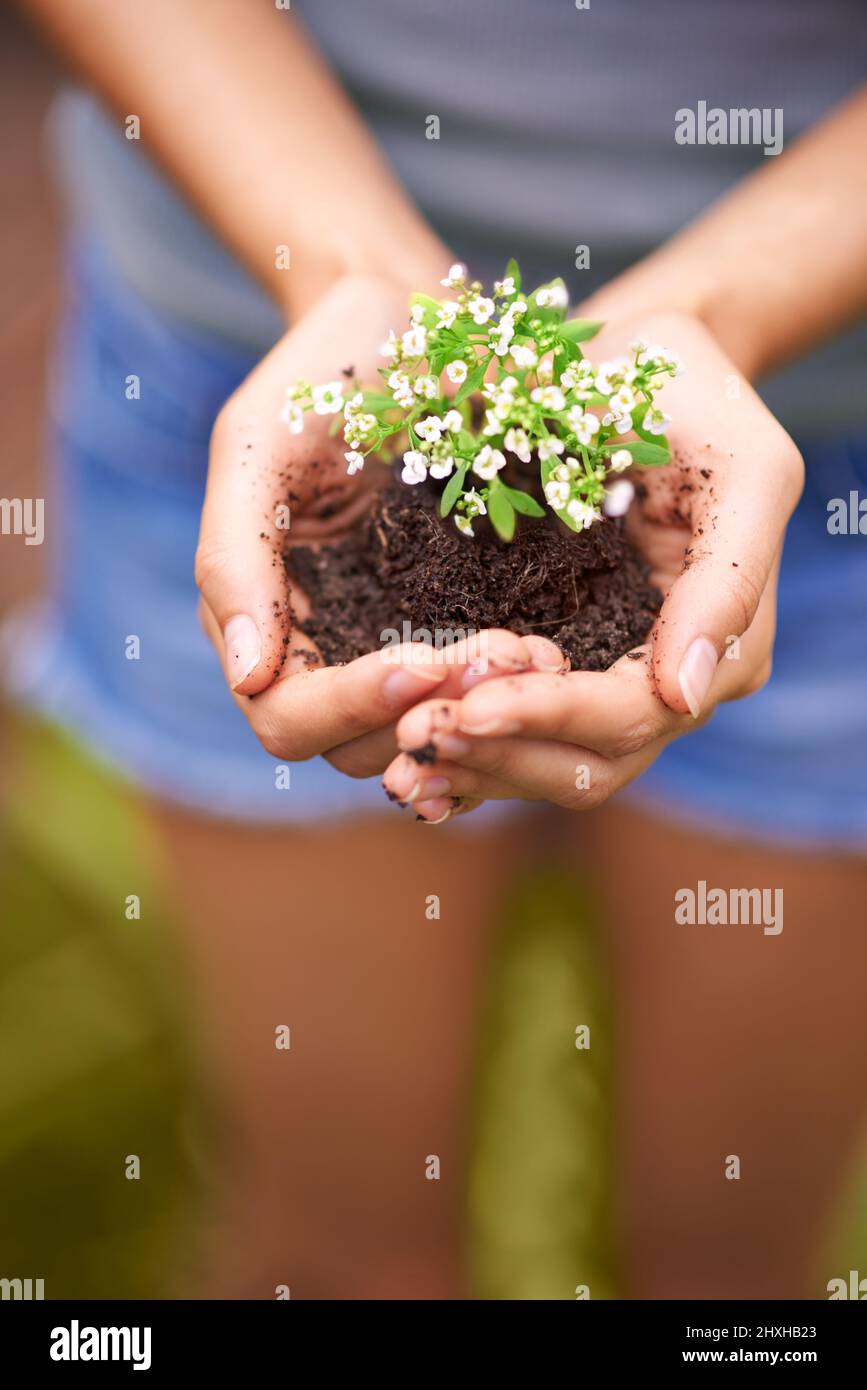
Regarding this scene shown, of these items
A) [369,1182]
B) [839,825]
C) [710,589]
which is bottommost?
[369,1182]

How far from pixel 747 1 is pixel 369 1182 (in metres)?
2.64

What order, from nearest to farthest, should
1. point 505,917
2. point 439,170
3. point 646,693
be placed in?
point 646,693, point 439,170, point 505,917

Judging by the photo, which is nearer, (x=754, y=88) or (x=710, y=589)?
(x=710, y=589)

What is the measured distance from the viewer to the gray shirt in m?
2.09

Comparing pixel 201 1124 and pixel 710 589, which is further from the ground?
pixel 710 589

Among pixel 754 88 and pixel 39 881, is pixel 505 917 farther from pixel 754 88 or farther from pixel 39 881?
pixel 754 88

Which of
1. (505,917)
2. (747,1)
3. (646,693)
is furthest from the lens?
(505,917)

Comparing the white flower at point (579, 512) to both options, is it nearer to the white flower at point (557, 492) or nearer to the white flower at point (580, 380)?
the white flower at point (557, 492)

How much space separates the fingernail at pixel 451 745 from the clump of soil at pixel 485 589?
31 cm

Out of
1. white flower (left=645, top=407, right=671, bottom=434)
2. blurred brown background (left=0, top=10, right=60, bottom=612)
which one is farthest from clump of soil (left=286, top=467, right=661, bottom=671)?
blurred brown background (left=0, top=10, right=60, bottom=612)

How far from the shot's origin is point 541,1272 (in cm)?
276

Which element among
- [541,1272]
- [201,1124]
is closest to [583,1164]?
[541,1272]

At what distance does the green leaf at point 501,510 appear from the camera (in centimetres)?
153

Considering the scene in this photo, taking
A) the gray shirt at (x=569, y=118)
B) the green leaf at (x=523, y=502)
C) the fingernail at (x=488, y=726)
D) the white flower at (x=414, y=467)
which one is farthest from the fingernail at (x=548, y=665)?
the gray shirt at (x=569, y=118)
